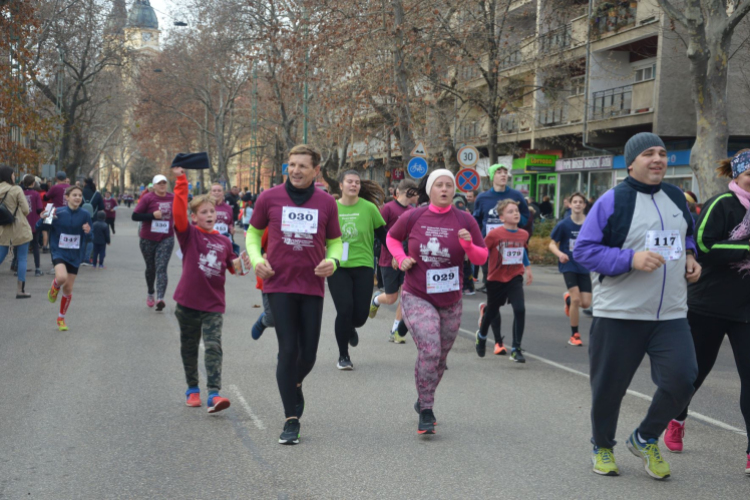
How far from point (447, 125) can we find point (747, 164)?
23.6 meters

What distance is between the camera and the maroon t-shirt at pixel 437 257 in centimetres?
605

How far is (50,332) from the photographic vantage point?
1031 cm

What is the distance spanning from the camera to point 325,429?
5.98 meters

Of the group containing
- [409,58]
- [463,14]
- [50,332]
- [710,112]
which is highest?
Result: [463,14]

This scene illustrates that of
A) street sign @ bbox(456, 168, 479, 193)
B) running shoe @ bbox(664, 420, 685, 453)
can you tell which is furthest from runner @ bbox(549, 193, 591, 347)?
street sign @ bbox(456, 168, 479, 193)

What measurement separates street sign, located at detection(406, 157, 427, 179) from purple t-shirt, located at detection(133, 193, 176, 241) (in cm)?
978

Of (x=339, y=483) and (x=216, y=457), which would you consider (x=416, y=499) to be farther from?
(x=216, y=457)

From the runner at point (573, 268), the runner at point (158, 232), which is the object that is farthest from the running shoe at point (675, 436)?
the runner at point (158, 232)

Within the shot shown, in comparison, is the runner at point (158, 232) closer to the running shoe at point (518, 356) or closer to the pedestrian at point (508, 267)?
the pedestrian at point (508, 267)

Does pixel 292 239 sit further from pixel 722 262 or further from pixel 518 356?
pixel 518 356

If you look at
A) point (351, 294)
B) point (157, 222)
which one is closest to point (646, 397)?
point (351, 294)

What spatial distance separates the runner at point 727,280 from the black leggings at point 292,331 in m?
2.44

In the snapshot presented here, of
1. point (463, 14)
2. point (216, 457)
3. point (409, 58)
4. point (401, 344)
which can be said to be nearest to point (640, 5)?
point (463, 14)

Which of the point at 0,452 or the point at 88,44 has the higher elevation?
the point at 88,44
